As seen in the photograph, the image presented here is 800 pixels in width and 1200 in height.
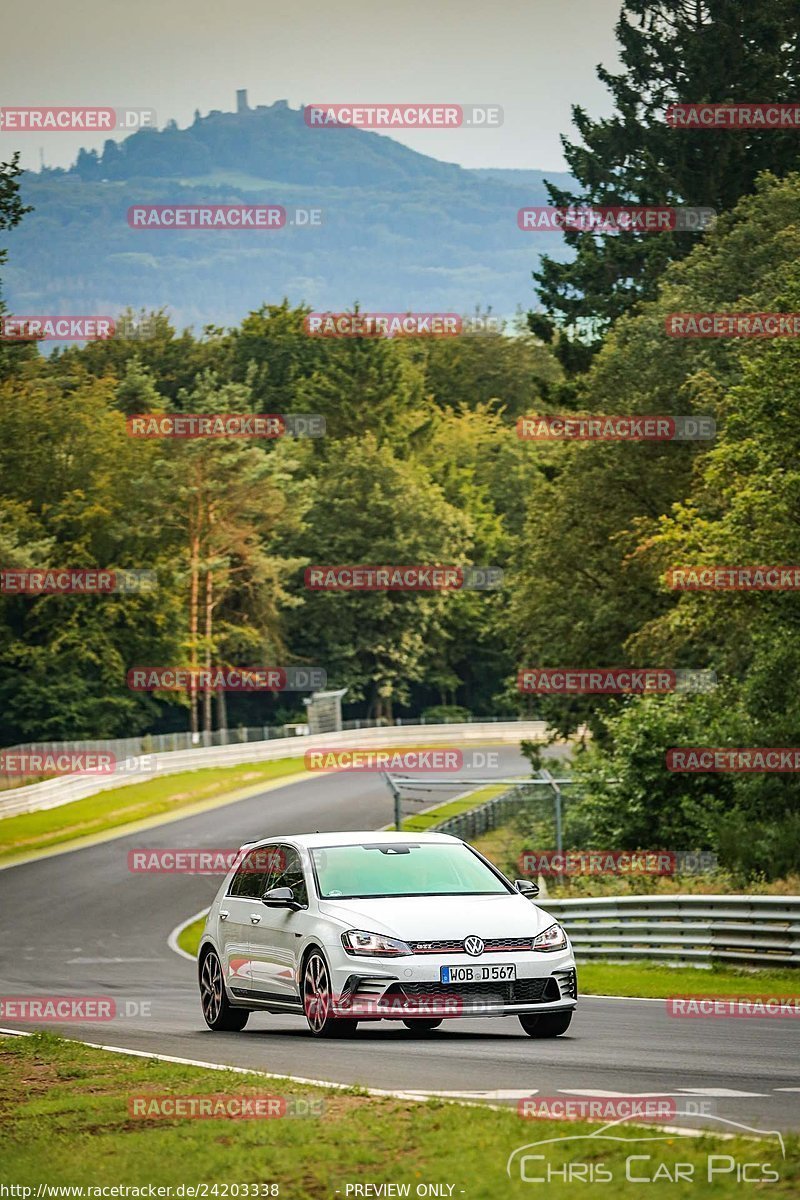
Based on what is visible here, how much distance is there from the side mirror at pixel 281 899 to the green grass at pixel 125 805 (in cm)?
3798

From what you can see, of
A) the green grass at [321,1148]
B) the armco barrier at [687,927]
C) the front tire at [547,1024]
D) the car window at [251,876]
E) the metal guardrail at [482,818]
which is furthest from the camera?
the metal guardrail at [482,818]

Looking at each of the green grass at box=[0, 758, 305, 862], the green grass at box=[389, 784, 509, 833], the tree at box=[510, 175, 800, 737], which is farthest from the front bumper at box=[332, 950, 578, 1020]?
the green grass at box=[0, 758, 305, 862]

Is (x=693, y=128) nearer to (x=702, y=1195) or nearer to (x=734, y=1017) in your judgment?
(x=734, y=1017)

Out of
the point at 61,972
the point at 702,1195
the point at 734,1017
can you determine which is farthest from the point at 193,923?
the point at 702,1195

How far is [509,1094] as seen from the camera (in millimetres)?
10094

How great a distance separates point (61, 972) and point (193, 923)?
1030cm

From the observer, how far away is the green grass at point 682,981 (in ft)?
67.5

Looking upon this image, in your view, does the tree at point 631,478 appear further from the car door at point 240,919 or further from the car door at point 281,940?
the car door at point 281,940

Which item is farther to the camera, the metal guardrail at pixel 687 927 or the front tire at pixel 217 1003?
the metal guardrail at pixel 687 927

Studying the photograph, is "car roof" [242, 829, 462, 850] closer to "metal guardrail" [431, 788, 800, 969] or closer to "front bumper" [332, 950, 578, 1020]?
"front bumper" [332, 950, 578, 1020]

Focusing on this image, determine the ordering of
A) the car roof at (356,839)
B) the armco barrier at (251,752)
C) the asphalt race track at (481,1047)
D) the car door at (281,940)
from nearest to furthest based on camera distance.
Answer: the asphalt race track at (481,1047)
the car door at (281,940)
the car roof at (356,839)
the armco barrier at (251,752)

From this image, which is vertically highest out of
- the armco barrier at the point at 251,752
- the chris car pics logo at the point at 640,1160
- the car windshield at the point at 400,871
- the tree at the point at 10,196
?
the tree at the point at 10,196

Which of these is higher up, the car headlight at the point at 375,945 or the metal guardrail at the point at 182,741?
the car headlight at the point at 375,945

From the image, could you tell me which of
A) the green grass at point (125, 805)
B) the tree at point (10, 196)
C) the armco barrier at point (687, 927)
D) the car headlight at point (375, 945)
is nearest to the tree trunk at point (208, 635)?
the green grass at point (125, 805)
